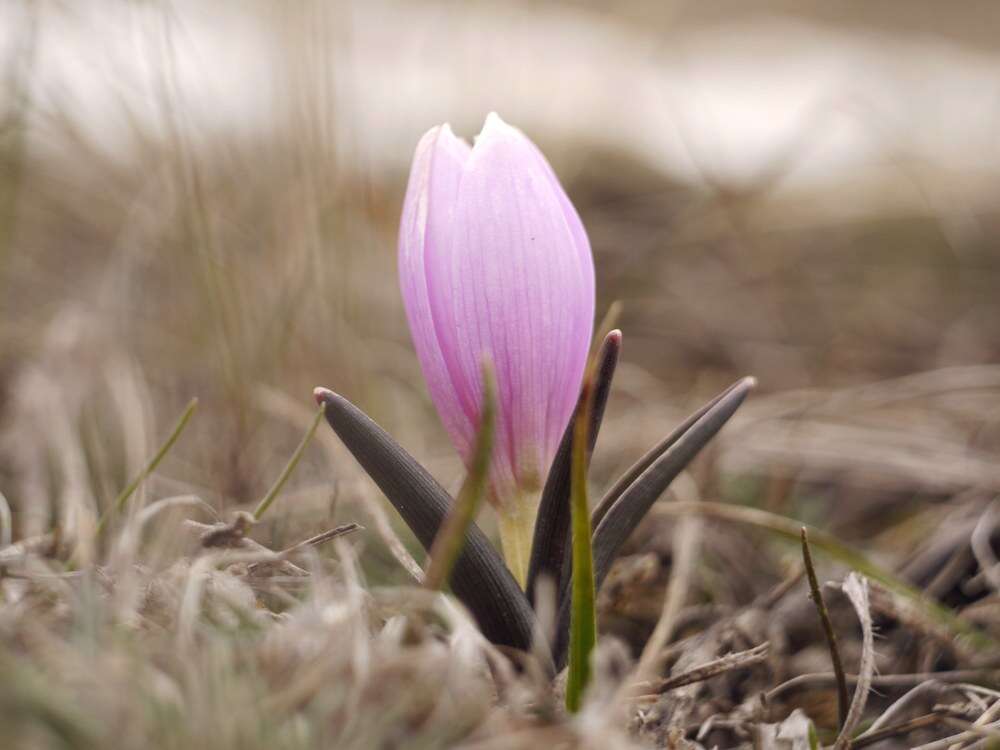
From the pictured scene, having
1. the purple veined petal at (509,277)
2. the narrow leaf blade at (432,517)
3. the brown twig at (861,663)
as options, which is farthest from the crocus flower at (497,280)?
the brown twig at (861,663)

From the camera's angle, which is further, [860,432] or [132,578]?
[860,432]

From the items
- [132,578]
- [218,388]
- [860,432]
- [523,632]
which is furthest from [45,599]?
[860,432]

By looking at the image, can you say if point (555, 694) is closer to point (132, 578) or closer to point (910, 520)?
point (132, 578)

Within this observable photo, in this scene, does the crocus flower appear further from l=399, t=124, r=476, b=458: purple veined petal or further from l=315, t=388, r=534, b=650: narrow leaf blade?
l=315, t=388, r=534, b=650: narrow leaf blade

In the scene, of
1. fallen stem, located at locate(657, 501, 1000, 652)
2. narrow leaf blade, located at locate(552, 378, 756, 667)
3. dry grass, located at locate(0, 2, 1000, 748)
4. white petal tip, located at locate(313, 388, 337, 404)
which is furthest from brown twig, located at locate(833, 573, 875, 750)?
white petal tip, located at locate(313, 388, 337, 404)

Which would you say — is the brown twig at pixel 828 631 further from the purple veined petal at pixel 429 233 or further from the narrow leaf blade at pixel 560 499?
the purple veined petal at pixel 429 233
